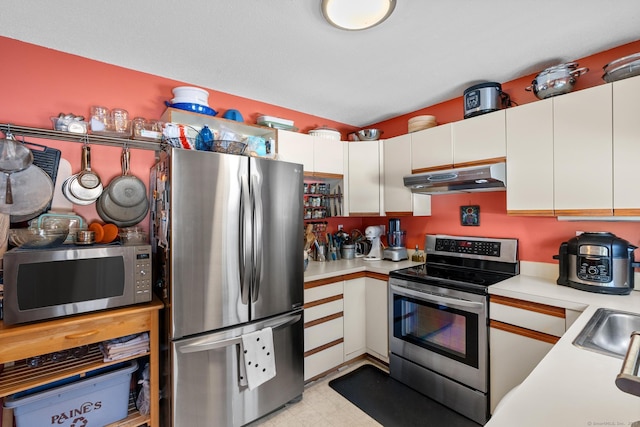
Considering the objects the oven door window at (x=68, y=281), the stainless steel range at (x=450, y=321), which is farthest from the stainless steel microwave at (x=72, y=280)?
the stainless steel range at (x=450, y=321)

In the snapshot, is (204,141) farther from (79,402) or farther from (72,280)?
(79,402)

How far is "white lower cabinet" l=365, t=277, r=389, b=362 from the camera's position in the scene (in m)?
2.52

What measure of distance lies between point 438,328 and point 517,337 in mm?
515

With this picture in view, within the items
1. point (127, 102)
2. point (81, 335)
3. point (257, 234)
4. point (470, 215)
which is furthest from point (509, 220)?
point (127, 102)

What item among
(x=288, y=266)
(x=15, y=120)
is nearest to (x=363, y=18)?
(x=288, y=266)

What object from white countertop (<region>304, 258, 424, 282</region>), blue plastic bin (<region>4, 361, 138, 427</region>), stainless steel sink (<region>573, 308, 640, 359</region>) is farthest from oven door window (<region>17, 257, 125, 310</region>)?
stainless steel sink (<region>573, 308, 640, 359</region>)

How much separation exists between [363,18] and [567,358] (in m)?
1.69

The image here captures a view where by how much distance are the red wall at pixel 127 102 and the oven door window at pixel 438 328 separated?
0.79 metres

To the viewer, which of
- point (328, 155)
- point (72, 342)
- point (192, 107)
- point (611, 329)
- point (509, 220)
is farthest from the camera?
point (328, 155)

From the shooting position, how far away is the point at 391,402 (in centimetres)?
213

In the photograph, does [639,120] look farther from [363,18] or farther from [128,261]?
[128,261]

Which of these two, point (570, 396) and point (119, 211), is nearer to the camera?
point (570, 396)

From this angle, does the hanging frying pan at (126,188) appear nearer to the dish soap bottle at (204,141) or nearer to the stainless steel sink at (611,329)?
the dish soap bottle at (204,141)

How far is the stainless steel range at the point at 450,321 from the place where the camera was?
6.26ft
